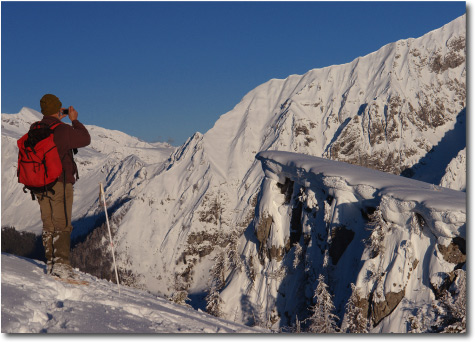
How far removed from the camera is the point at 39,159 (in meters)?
9.37

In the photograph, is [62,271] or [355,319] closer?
[62,271]

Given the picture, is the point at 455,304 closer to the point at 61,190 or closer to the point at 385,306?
the point at 385,306

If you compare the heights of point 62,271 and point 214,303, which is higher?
point 62,271

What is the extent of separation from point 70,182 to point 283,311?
35.1 meters

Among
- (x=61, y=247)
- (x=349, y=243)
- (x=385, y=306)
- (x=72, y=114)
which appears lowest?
(x=385, y=306)

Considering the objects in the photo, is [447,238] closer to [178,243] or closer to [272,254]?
[272,254]

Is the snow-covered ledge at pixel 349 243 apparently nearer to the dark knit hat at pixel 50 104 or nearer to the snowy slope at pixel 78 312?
the snowy slope at pixel 78 312

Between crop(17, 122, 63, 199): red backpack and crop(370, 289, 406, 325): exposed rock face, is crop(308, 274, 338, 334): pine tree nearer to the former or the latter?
crop(370, 289, 406, 325): exposed rock face

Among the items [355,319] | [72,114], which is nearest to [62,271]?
[72,114]

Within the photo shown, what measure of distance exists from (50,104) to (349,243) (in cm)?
2931

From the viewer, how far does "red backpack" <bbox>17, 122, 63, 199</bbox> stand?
9359mm

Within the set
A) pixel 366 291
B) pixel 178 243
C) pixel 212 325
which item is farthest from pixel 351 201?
pixel 178 243

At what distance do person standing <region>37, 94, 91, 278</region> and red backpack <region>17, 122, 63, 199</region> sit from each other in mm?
145

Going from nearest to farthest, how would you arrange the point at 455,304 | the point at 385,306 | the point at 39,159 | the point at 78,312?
the point at 78,312, the point at 39,159, the point at 455,304, the point at 385,306
